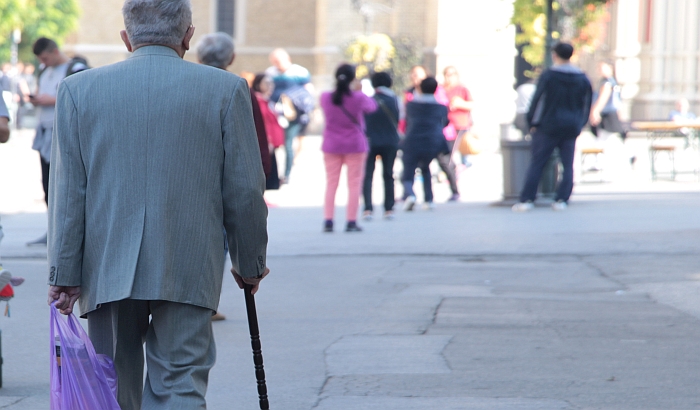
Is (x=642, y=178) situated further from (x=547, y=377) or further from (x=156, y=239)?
(x=156, y=239)

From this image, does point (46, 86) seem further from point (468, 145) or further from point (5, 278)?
point (468, 145)

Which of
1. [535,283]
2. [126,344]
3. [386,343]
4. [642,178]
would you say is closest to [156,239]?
[126,344]

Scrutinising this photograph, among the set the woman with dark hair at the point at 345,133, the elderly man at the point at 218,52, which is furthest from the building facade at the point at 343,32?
the elderly man at the point at 218,52

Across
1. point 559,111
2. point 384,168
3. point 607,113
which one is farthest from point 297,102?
point 559,111

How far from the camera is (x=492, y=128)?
26.9 m

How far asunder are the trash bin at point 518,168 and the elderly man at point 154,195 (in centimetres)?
1053

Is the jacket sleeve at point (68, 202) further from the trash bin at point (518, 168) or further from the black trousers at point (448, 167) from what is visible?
the black trousers at point (448, 167)

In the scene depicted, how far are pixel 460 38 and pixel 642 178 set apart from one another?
37.8 ft

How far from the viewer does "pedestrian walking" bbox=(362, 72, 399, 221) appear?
1262 centimetres

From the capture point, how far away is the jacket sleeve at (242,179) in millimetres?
3558

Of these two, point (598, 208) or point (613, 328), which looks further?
point (598, 208)

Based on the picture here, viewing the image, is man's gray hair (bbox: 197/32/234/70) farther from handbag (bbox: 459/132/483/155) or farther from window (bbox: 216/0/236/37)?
window (bbox: 216/0/236/37)

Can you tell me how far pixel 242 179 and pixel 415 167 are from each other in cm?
1037

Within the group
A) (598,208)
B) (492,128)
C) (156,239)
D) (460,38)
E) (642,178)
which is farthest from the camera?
(460,38)
